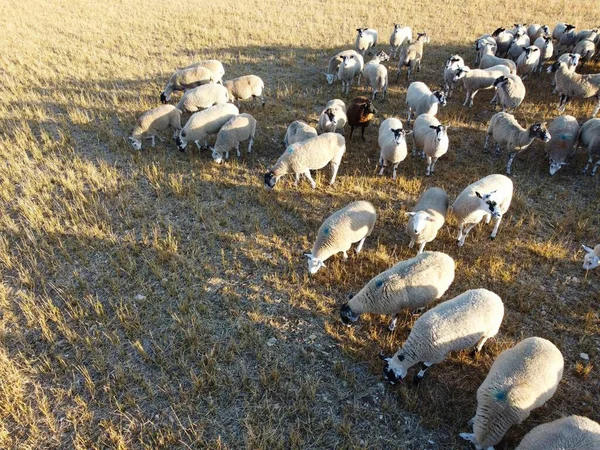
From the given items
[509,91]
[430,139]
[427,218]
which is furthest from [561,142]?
[427,218]

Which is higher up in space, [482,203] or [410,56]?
[410,56]

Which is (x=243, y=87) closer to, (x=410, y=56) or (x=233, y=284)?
(x=410, y=56)

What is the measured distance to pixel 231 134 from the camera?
9.64 meters

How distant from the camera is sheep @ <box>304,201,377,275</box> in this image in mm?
6688

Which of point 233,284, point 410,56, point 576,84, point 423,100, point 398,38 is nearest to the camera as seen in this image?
point 233,284

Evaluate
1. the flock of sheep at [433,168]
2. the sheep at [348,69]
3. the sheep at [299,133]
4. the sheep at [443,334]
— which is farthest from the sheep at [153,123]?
the sheep at [443,334]

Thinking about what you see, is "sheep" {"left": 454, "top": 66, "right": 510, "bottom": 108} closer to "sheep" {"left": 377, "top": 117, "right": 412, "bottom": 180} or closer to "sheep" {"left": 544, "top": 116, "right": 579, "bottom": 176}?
"sheep" {"left": 544, "top": 116, "right": 579, "bottom": 176}

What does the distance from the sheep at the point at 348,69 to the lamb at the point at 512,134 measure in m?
5.52

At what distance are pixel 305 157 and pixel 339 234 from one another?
2.64 m

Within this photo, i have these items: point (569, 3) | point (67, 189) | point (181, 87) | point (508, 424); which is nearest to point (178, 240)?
point (67, 189)

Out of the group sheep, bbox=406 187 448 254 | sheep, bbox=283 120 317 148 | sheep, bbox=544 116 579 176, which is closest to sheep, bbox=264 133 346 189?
sheep, bbox=283 120 317 148

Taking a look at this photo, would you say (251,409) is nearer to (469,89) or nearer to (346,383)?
(346,383)

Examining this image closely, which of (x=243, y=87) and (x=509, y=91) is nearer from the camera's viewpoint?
(x=509, y=91)

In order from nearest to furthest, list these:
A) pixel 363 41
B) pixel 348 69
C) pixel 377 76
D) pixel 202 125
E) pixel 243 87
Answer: pixel 202 125 → pixel 243 87 → pixel 377 76 → pixel 348 69 → pixel 363 41
